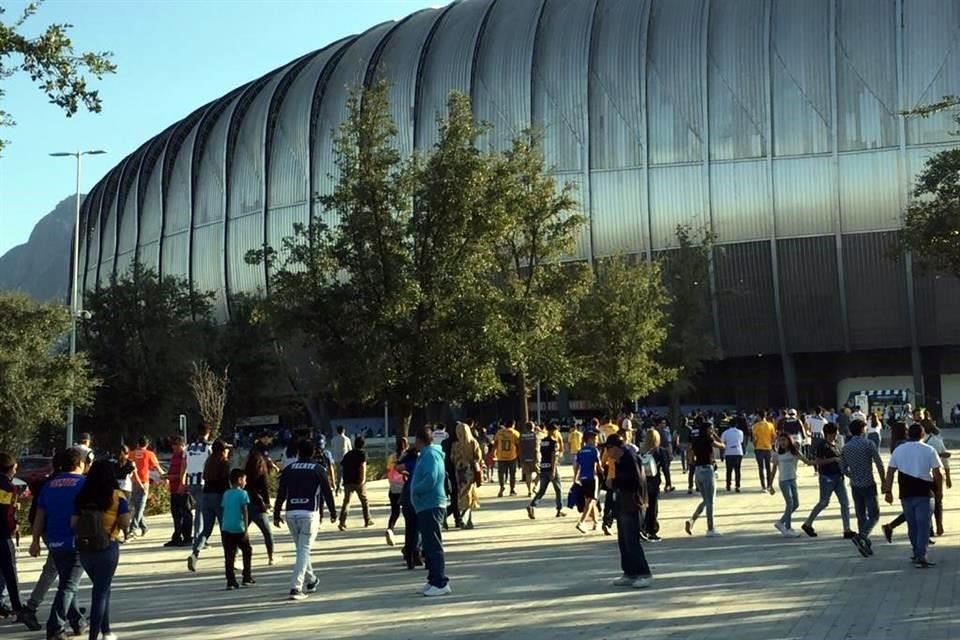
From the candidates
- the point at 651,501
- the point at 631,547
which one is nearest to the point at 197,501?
the point at 651,501

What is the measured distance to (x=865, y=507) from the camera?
44.7ft

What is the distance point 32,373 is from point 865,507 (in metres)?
28.9

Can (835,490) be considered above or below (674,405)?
below

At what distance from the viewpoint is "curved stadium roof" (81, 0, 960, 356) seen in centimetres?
5769

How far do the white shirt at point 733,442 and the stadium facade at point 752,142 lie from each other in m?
35.5

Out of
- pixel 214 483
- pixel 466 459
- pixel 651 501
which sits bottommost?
pixel 651 501

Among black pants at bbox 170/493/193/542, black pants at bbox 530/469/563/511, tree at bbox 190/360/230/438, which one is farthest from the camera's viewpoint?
tree at bbox 190/360/230/438

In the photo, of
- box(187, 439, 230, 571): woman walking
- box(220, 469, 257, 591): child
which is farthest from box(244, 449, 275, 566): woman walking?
box(220, 469, 257, 591): child

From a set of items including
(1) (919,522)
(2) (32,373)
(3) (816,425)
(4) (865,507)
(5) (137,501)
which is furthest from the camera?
(2) (32,373)

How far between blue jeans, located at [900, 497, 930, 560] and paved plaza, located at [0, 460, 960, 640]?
0.26 metres

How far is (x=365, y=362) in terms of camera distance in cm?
2359

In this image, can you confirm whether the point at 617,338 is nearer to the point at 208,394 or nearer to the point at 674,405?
the point at 674,405

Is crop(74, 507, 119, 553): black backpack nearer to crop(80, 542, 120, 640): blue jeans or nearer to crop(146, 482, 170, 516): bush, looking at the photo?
crop(80, 542, 120, 640): blue jeans

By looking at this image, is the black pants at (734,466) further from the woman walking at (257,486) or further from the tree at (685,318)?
the tree at (685,318)
